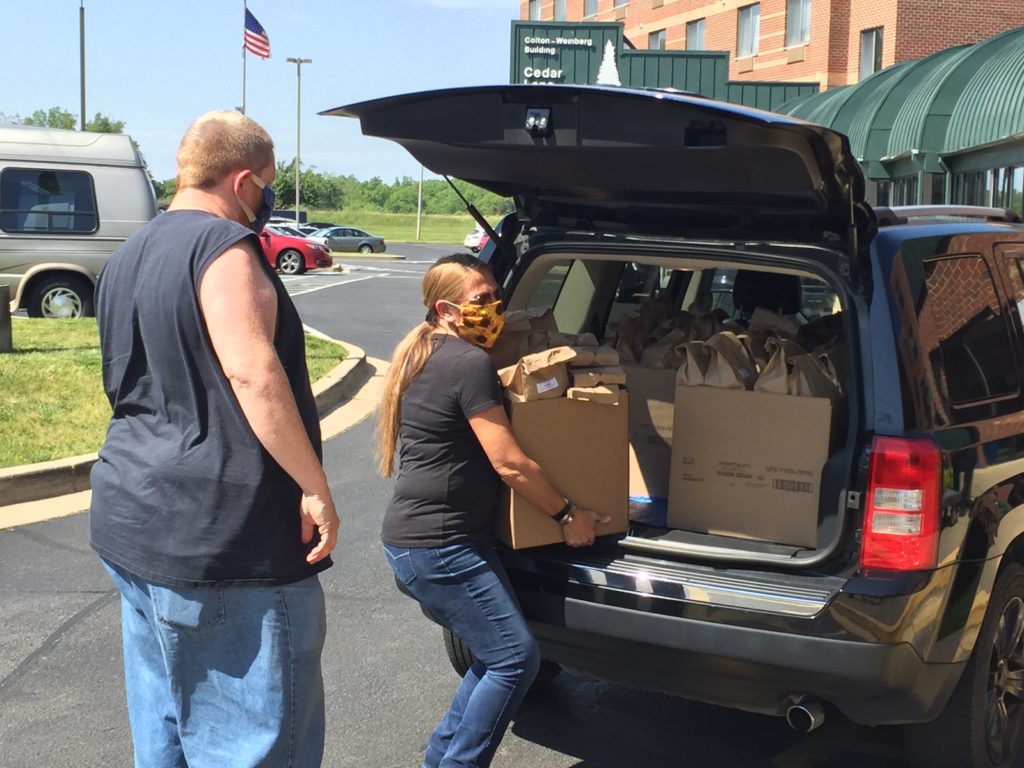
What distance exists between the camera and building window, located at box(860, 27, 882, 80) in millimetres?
33938

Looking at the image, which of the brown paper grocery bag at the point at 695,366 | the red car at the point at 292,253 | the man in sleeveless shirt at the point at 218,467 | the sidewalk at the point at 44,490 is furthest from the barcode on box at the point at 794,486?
the red car at the point at 292,253

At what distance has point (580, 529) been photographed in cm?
354

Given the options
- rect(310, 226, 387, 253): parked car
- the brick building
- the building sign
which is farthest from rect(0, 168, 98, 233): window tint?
rect(310, 226, 387, 253): parked car

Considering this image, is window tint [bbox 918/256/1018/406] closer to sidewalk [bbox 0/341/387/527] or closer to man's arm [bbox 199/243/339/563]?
man's arm [bbox 199/243/339/563]

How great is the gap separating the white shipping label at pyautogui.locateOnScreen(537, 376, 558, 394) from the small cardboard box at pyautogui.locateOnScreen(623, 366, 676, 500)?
69 cm

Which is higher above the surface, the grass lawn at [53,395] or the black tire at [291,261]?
the black tire at [291,261]

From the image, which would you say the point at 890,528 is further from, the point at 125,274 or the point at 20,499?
the point at 20,499

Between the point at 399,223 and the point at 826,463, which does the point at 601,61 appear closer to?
the point at 826,463

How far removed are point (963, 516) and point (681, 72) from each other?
99.3 ft

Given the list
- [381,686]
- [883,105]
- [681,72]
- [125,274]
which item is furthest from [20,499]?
[681,72]

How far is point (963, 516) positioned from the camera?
10.9ft

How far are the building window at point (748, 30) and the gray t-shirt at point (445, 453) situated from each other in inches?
1539

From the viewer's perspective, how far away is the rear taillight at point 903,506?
317 centimetres

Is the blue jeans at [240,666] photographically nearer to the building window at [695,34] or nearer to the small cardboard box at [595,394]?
the small cardboard box at [595,394]
